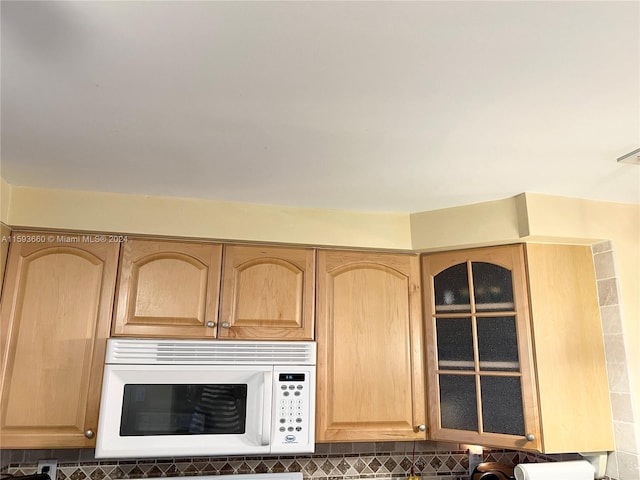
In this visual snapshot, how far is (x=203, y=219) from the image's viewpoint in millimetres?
1917

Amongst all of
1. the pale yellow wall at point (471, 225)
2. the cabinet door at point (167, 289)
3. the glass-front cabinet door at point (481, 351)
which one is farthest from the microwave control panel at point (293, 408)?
the pale yellow wall at point (471, 225)

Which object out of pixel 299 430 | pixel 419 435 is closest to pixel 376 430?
pixel 419 435

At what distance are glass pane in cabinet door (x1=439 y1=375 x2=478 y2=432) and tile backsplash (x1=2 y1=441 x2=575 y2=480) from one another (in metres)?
0.41

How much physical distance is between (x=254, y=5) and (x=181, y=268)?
1273 mm

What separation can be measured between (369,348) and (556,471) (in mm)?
813

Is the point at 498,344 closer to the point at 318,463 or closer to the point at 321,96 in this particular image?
the point at 318,463

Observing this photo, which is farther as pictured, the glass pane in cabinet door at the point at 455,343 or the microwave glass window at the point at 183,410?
the glass pane in cabinet door at the point at 455,343

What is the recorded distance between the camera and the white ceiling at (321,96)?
90 cm

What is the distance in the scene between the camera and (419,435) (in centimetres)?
192

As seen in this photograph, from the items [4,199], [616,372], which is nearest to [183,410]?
[4,199]

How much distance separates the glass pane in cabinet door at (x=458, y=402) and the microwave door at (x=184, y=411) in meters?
0.73

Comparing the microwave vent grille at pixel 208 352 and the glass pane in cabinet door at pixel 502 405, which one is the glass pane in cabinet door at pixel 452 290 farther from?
the microwave vent grille at pixel 208 352

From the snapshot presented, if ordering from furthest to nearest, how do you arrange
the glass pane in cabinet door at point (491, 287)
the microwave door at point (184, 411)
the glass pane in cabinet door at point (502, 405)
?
the glass pane in cabinet door at point (491, 287) → the glass pane in cabinet door at point (502, 405) → the microwave door at point (184, 411)

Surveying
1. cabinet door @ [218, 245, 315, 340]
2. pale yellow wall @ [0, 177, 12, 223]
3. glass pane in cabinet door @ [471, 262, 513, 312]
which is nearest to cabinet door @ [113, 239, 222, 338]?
cabinet door @ [218, 245, 315, 340]
